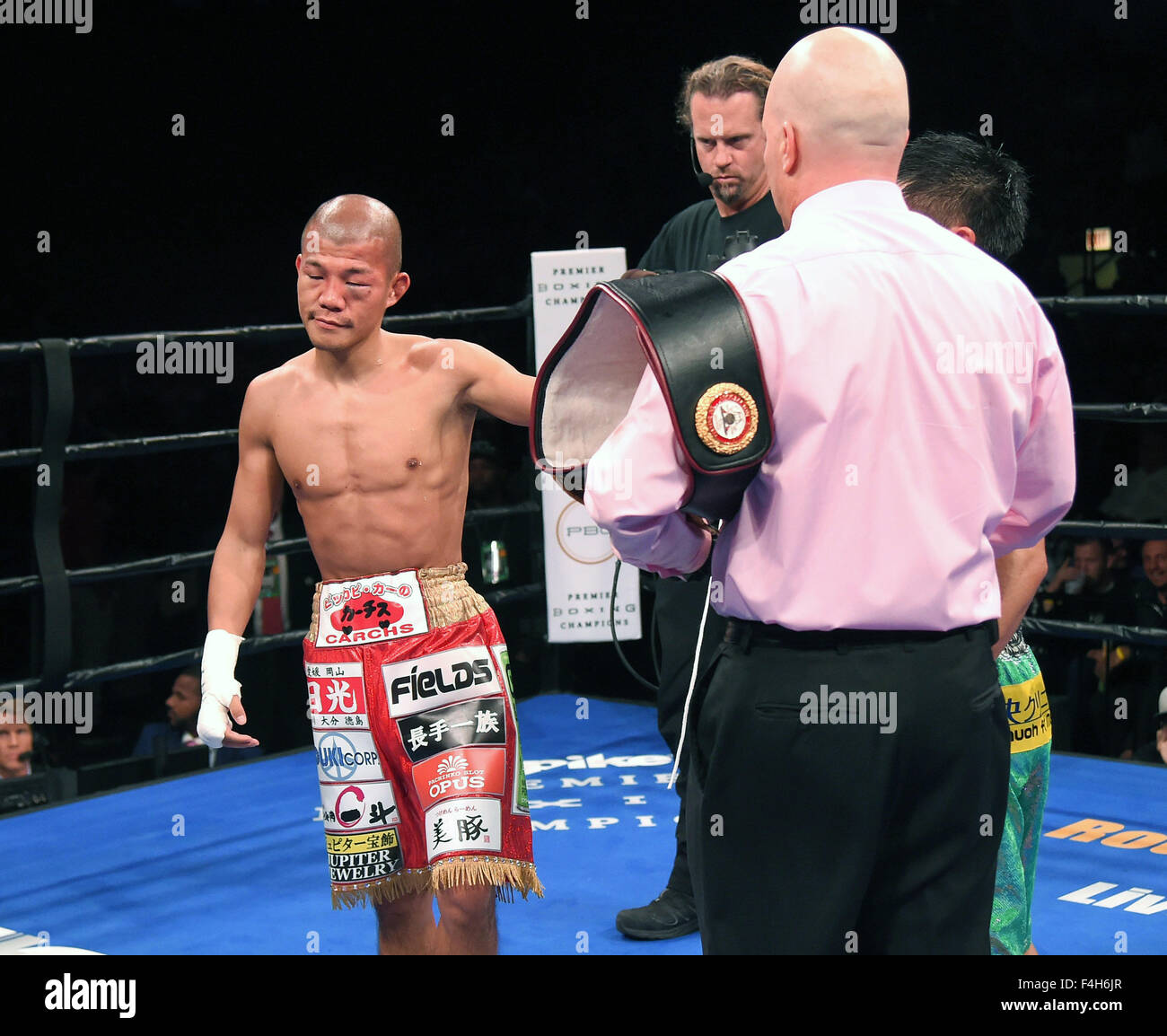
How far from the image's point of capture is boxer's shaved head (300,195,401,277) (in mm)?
2518

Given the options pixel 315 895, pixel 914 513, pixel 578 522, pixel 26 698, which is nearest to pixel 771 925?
pixel 914 513

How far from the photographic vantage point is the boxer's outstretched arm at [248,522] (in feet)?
8.43

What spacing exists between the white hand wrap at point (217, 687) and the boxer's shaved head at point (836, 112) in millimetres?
1282

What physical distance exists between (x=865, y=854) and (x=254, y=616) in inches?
175

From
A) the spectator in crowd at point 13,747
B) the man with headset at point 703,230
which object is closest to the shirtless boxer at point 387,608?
the man with headset at point 703,230

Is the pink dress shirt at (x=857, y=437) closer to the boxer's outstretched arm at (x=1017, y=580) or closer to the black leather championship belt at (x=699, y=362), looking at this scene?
the black leather championship belt at (x=699, y=362)

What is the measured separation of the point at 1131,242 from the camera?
5.64m

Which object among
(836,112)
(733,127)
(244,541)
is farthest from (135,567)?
(836,112)

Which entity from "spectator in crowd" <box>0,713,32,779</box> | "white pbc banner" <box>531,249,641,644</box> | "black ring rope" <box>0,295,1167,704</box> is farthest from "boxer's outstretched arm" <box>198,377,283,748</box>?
"white pbc banner" <box>531,249,641,644</box>

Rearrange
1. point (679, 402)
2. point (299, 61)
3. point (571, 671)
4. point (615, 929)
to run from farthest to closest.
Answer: point (299, 61) → point (571, 671) → point (615, 929) → point (679, 402)

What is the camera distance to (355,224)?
2525 mm

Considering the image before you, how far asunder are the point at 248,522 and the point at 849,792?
4.58 ft

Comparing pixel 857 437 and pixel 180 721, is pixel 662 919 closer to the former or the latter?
pixel 857 437

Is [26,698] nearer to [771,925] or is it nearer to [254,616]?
[254,616]
